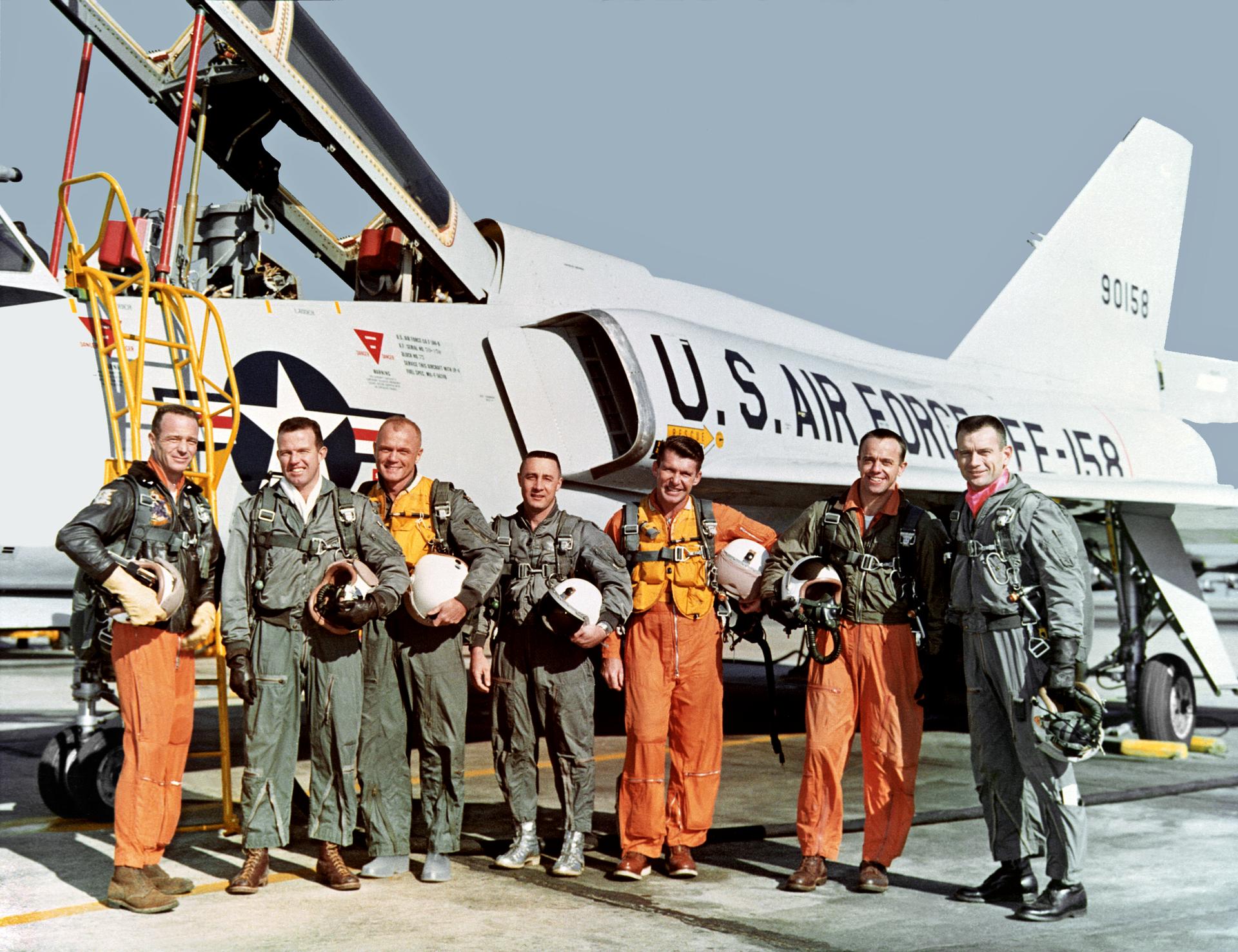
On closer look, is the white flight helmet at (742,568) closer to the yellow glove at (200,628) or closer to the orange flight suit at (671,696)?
the orange flight suit at (671,696)

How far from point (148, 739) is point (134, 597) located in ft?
1.68

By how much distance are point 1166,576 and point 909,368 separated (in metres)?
3.62

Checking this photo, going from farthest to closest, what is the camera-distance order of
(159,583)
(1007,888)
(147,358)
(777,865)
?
1. (147,358)
2. (777,865)
3. (1007,888)
4. (159,583)

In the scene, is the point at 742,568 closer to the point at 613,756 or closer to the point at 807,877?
the point at 807,877

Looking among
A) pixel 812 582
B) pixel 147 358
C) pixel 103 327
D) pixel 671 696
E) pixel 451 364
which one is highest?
pixel 451 364

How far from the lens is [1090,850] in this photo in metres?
5.32

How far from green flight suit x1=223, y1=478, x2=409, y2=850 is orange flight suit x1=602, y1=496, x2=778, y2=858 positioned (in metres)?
1.00

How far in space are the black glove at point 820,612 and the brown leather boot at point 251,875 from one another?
2.18 meters

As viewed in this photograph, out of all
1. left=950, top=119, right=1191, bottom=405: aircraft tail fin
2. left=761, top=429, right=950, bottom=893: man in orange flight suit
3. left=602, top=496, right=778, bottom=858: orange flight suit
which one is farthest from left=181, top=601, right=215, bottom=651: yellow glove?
left=950, top=119, right=1191, bottom=405: aircraft tail fin

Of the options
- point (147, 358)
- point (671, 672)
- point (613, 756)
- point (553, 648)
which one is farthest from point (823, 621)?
point (613, 756)

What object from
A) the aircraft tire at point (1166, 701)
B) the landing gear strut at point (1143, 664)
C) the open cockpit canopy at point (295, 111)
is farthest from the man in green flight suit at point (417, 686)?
the aircraft tire at point (1166, 701)

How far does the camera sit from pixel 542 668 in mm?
4875

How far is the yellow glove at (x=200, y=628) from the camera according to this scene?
14.4 ft

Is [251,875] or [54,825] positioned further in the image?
[54,825]
